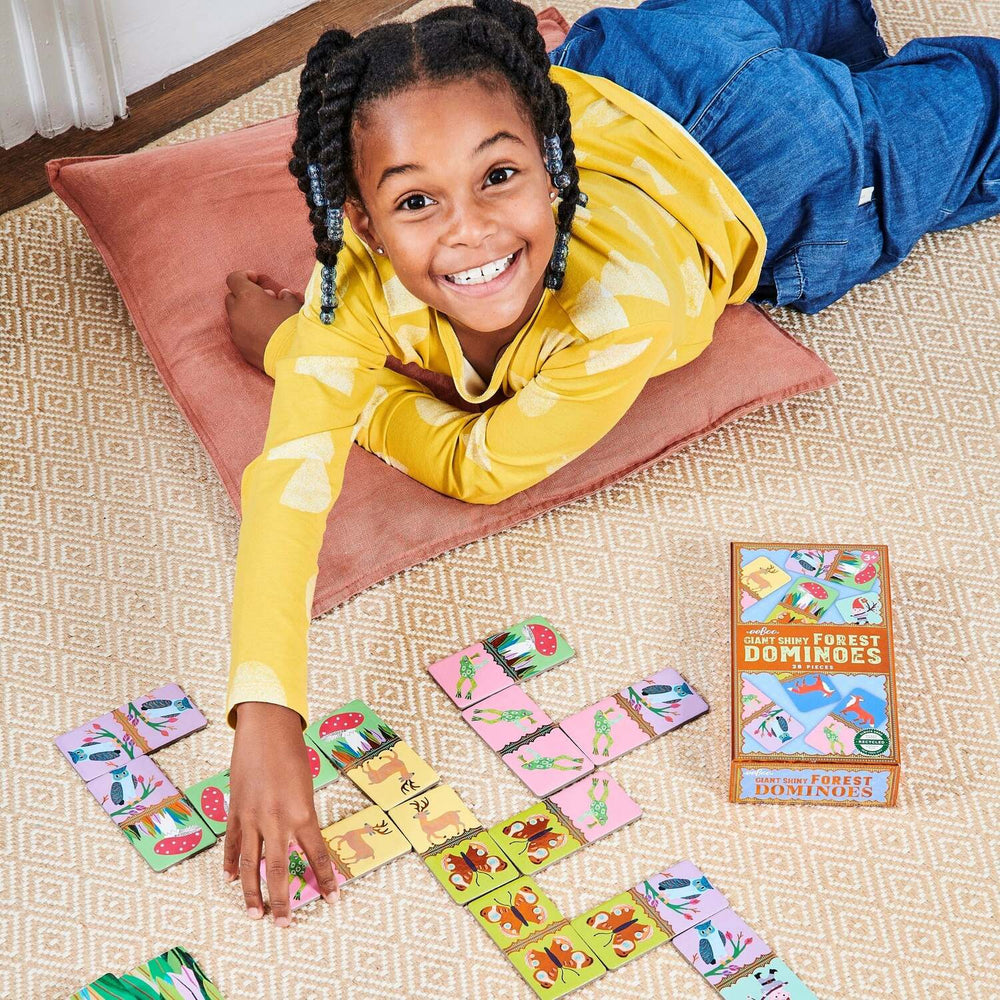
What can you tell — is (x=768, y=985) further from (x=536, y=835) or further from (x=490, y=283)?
(x=490, y=283)

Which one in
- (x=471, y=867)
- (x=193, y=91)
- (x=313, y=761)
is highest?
(x=193, y=91)

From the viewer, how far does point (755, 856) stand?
1.23 meters

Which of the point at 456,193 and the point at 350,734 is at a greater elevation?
the point at 456,193

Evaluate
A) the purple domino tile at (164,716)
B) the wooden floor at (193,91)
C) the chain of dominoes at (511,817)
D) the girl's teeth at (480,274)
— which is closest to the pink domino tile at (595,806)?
the chain of dominoes at (511,817)

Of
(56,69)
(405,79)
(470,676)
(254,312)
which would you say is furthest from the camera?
(56,69)

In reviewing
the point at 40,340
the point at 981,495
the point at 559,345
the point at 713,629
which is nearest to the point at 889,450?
the point at 981,495

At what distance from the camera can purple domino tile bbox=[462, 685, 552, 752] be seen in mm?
1300

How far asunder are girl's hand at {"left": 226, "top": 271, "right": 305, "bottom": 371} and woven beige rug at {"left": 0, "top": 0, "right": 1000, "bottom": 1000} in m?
0.11

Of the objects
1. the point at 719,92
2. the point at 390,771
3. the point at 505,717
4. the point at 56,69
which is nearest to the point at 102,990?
the point at 390,771

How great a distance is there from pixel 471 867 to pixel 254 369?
23.8 inches

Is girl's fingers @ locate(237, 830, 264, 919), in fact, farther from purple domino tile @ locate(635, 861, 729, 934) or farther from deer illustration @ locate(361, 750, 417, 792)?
purple domino tile @ locate(635, 861, 729, 934)

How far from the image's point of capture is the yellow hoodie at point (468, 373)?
1.25m

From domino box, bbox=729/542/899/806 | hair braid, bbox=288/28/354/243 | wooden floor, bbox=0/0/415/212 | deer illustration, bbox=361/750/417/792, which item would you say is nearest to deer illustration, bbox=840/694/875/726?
domino box, bbox=729/542/899/806

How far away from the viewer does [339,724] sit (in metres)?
1.31
